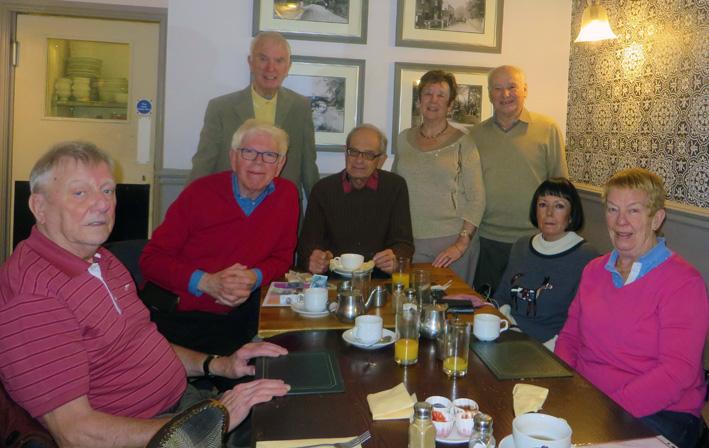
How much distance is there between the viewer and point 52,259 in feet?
4.55

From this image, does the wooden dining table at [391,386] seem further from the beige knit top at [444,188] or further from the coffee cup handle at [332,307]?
the beige knit top at [444,188]

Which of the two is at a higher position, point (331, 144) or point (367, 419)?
point (331, 144)

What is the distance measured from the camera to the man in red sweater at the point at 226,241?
2.40m

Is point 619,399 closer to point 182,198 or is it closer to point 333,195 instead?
point 333,195

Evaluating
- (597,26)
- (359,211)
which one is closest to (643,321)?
(359,211)

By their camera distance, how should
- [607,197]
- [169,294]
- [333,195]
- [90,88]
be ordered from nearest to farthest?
1. [607,197]
2. [169,294]
3. [333,195]
4. [90,88]

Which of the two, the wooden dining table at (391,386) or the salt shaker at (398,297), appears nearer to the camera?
the wooden dining table at (391,386)

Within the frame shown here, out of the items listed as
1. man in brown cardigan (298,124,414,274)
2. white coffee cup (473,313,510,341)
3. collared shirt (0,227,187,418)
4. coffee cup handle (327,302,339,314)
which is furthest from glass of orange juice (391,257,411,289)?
collared shirt (0,227,187,418)

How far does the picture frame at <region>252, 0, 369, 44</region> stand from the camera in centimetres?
362

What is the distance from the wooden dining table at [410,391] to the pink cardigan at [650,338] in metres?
0.30

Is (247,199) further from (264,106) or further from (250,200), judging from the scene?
(264,106)

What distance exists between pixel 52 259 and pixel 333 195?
5.16 feet

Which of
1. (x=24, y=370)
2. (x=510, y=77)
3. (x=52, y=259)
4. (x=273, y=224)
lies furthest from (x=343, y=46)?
(x=24, y=370)

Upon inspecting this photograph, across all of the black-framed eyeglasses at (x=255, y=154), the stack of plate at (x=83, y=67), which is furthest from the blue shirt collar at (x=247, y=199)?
the stack of plate at (x=83, y=67)
